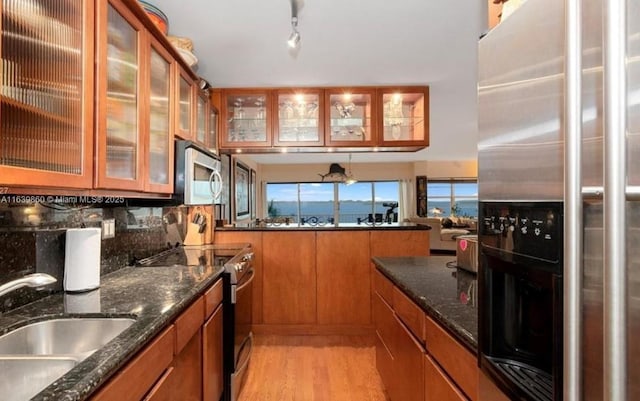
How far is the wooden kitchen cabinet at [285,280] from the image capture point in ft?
10.9

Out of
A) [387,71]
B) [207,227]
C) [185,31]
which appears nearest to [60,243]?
[185,31]

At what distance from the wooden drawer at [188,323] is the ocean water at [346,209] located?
758 cm

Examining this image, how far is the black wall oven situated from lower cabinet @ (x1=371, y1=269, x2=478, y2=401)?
266mm

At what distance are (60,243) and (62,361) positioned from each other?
2.60ft

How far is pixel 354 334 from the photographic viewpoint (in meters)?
3.29

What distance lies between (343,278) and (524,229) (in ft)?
8.94

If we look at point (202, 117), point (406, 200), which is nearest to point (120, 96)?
point (202, 117)

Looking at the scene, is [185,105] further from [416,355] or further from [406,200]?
[406,200]

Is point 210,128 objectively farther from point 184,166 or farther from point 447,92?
point 447,92

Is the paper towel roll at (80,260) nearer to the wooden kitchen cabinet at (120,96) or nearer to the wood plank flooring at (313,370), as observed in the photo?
the wooden kitchen cabinet at (120,96)

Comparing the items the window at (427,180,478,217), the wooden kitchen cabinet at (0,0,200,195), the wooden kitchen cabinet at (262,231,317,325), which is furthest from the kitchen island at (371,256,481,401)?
the window at (427,180,478,217)

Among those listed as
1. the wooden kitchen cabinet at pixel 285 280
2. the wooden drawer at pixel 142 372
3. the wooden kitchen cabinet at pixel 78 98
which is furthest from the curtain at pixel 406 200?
the wooden drawer at pixel 142 372

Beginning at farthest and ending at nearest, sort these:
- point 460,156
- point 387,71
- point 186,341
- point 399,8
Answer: point 460,156
point 387,71
point 399,8
point 186,341

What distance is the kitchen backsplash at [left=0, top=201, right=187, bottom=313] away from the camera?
4.20 ft
